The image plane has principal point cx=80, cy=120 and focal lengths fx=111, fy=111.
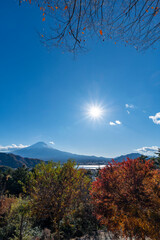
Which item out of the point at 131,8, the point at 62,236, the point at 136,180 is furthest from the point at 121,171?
the point at 131,8

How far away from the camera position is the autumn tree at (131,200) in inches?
223

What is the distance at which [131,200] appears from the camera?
21.1 feet

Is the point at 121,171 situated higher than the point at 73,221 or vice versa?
the point at 121,171

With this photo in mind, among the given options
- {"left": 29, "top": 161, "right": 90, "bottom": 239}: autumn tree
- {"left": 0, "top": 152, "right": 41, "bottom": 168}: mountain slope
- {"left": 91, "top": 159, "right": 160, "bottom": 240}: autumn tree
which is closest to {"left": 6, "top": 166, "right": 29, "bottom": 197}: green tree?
{"left": 29, "top": 161, "right": 90, "bottom": 239}: autumn tree

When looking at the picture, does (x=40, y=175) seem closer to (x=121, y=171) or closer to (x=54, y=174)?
(x=54, y=174)

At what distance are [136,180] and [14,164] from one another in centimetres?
12248

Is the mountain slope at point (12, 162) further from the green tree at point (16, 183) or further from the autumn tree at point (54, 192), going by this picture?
the autumn tree at point (54, 192)

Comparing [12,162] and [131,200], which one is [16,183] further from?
[12,162]

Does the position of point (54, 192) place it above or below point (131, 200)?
above

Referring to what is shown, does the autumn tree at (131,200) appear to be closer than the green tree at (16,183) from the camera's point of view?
Yes

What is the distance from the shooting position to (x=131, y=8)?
1.62 m

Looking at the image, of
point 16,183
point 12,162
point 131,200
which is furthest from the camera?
point 12,162

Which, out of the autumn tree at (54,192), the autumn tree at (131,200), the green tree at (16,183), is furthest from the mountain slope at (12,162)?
the autumn tree at (131,200)

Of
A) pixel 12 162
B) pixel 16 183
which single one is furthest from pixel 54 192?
pixel 12 162
